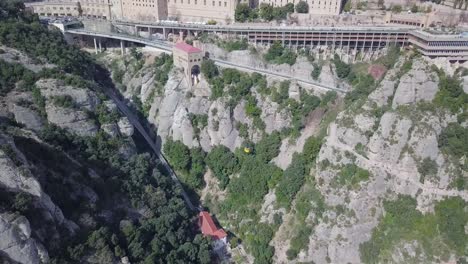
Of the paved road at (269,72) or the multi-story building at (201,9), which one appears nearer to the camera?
the paved road at (269,72)

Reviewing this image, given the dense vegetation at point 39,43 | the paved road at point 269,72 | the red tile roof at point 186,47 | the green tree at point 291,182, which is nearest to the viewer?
the green tree at point 291,182

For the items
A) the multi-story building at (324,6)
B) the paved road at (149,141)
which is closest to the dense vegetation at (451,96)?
the multi-story building at (324,6)

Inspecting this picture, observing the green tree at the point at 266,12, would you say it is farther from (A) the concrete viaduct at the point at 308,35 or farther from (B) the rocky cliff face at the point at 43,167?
(B) the rocky cliff face at the point at 43,167

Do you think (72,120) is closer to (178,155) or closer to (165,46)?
(178,155)

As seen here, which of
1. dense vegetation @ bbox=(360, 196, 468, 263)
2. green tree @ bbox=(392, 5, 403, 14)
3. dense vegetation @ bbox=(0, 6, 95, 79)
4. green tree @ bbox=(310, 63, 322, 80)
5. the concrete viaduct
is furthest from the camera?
green tree @ bbox=(392, 5, 403, 14)

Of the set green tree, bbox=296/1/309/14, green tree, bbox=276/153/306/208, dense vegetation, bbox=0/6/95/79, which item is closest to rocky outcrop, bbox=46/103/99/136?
dense vegetation, bbox=0/6/95/79

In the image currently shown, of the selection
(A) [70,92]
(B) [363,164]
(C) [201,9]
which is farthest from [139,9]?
(B) [363,164]

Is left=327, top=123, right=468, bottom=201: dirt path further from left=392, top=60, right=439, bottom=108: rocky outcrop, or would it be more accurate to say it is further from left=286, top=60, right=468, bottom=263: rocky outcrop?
left=392, top=60, right=439, bottom=108: rocky outcrop
